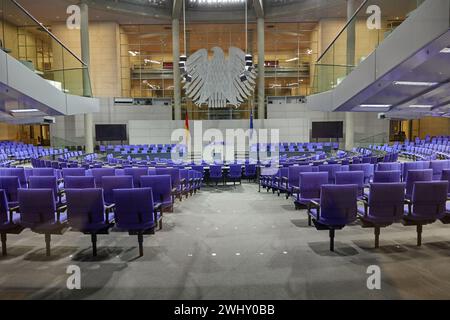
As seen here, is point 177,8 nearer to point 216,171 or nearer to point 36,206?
point 216,171

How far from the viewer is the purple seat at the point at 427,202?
455 centimetres

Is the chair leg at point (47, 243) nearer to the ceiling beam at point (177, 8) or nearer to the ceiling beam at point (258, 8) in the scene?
the ceiling beam at point (177, 8)

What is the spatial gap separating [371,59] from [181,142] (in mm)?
18720

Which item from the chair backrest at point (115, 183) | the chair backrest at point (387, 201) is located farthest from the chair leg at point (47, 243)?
the chair backrest at point (387, 201)

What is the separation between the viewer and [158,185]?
5887mm

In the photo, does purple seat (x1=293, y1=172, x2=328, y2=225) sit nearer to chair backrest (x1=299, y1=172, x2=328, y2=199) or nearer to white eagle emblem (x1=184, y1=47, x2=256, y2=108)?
chair backrest (x1=299, y1=172, x2=328, y2=199)

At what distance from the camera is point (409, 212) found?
465 centimetres

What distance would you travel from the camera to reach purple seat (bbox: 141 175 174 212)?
5.83m

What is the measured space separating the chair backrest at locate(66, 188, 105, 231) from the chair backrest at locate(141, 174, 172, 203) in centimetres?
146

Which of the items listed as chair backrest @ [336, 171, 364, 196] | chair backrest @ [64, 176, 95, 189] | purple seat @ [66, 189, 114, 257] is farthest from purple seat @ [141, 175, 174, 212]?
chair backrest @ [336, 171, 364, 196]

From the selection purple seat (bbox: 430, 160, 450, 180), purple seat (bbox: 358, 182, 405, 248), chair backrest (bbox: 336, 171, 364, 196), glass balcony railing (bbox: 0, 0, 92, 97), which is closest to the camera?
purple seat (bbox: 358, 182, 405, 248)

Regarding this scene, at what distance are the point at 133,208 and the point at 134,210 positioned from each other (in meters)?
0.03

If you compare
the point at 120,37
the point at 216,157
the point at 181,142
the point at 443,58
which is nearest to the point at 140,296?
the point at 443,58
